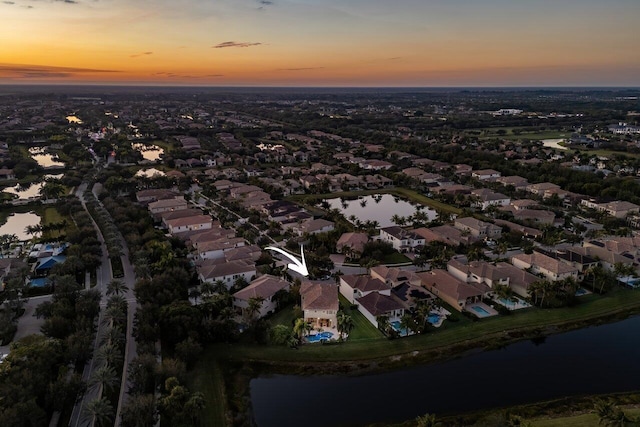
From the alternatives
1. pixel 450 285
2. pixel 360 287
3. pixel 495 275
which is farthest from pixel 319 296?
pixel 495 275

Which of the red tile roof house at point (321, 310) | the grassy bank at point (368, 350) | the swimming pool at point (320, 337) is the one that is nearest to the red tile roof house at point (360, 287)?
the grassy bank at point (368, 350)

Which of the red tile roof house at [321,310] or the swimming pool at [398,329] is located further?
the red tile roof house at [321,310]

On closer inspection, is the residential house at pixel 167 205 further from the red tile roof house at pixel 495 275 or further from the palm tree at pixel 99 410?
the palm tree at pixel 99 410

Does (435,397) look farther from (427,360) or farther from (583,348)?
(583,348)

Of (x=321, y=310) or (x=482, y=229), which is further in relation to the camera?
(x=482, y=229)

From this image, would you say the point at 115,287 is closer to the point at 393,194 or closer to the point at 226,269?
the point at 226,269

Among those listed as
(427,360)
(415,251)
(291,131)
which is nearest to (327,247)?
(415,251)
